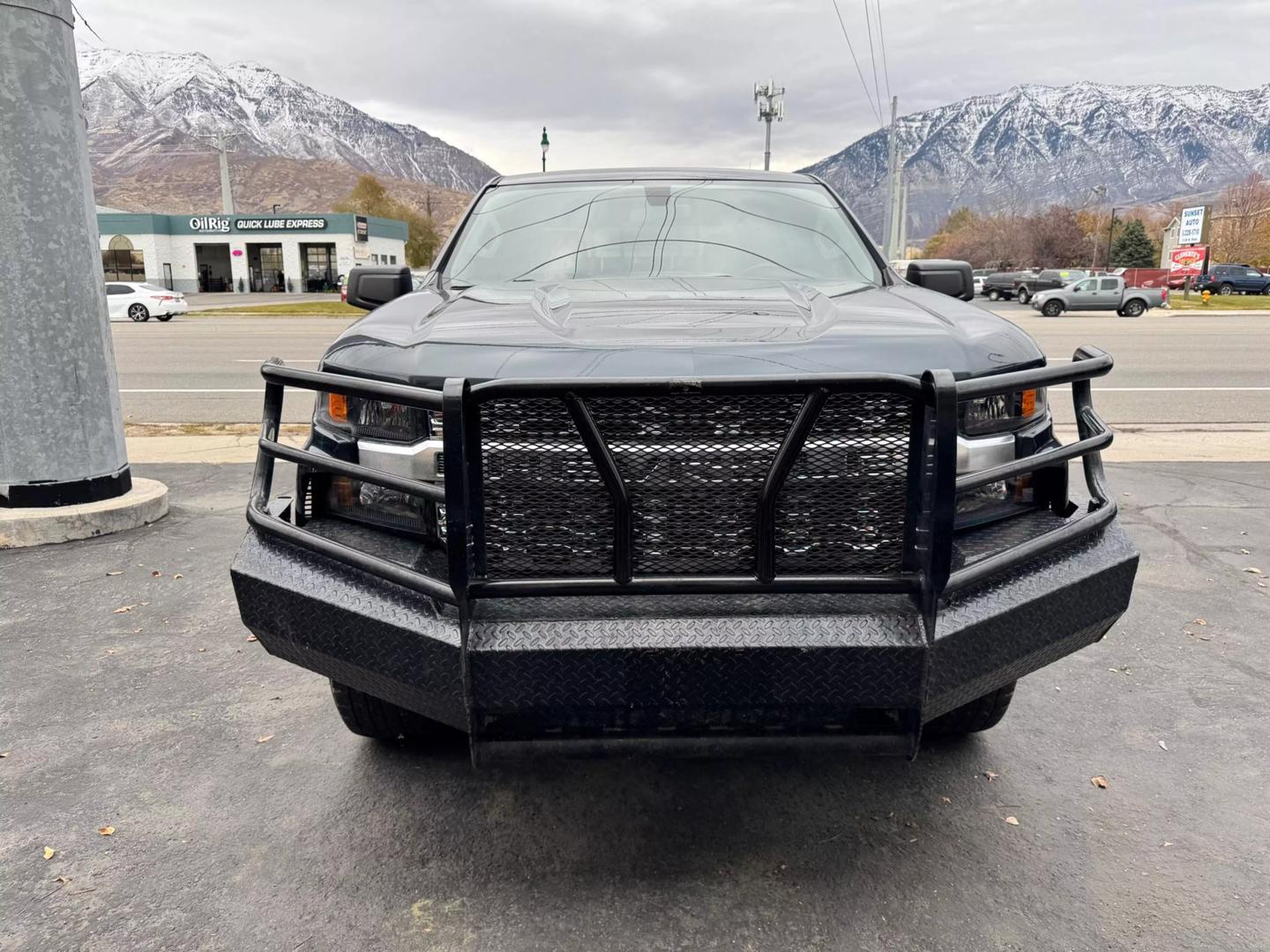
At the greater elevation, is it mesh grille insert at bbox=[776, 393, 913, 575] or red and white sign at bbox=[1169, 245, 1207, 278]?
red and white sign at bbox=[1169, 245, 1207, 278]

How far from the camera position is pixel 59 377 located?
5.08m

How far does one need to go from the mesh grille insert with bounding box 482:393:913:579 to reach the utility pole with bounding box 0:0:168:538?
4157 millimetres

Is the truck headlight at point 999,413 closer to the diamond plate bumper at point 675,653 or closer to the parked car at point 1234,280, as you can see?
the diamond plate bumper at point 675,653

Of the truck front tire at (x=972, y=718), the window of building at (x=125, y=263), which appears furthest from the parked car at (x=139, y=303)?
the window of building at (x=125, y=263)

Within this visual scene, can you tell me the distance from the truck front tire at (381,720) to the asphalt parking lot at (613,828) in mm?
110

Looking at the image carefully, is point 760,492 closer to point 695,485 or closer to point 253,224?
point 695,485

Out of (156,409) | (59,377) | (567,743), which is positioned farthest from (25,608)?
(156,409)

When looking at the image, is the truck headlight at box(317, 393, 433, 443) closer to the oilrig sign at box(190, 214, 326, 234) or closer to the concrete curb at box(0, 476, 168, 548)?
the concrete curb at box(0, 476, 168, 548)

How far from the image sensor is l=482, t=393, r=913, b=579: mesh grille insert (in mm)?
1994

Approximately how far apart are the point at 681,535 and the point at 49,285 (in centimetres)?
446

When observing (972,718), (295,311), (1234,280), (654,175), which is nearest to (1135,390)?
(654,175)

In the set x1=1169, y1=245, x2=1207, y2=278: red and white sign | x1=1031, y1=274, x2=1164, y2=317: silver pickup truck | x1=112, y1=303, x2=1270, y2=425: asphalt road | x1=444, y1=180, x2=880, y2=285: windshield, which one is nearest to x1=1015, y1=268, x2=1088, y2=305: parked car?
x1=1169, y1=245, x2=1207, y2=278: red and white sign

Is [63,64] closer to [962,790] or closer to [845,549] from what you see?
[845,549]

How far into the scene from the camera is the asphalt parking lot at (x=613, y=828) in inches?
88.0
